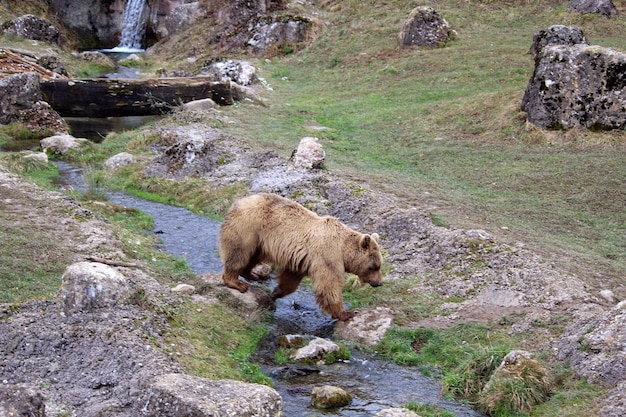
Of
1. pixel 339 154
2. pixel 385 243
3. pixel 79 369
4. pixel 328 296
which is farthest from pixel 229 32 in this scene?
pixel 79 369

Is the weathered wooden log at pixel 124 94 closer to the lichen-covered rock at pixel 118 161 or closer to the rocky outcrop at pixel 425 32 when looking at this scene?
the lichen-covered rock at pixel 118 161

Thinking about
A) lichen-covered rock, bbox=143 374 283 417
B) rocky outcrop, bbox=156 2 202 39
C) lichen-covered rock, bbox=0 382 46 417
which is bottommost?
lichen-covered rock, bbox=143 374 283 417

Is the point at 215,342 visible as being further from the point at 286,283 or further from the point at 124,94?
the point at 124,94

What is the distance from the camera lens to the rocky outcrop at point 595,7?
3591 centimetres

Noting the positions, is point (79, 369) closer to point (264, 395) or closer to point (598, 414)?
point (264, 395)

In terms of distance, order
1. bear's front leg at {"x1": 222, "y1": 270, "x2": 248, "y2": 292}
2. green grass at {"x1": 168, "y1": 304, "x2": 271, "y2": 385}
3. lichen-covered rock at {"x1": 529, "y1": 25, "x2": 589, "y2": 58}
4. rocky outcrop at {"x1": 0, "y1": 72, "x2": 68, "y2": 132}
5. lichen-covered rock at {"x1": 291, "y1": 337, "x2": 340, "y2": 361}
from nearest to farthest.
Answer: green grass at {"x1": 168, "y1": 304, "x2": 271, "y2": 385} < lichen-covered rock at {"x1": 291, "y1": 337, "x2": 340, "y2": 361} < bear's front leg at {"x1": 222, "y1": 270, "x2": 248, "y2": 292} < rocky outcrop at {"x1": 0, "y1": 72, "x2": 68, "y2": 132} < lichen-covered rock at {"x1": 529, "y1": 25, "x2": 589, "y2": 58}

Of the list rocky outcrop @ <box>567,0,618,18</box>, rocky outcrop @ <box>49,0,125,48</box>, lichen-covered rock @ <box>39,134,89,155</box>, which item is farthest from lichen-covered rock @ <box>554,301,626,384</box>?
rocky outcrop @ <box>49,0,125,48</box>

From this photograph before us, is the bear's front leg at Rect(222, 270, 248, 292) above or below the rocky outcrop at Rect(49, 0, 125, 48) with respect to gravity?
below

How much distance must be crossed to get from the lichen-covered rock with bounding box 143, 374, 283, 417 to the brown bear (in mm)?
3747

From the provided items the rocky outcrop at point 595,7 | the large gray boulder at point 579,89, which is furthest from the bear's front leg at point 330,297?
the rocky outcrop at point 595,7

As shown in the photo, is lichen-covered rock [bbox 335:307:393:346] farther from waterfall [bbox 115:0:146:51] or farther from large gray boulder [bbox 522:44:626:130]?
waterfall [bbox 115:0:146:51]

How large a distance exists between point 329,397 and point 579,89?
15.8m

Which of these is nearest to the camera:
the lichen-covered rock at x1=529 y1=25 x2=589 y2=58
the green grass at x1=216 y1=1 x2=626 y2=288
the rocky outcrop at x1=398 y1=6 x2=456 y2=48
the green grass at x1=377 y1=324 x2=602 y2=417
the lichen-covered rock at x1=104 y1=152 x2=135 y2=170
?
the green grass at x1=377 y1=324 x2=602 y2=417

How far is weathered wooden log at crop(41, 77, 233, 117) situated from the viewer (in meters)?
26.5
